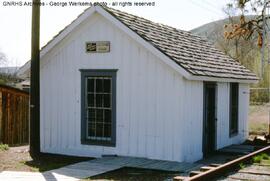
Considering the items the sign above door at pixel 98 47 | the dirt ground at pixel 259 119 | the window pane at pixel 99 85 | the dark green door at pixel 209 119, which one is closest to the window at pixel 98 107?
the window pane at pixel 99 85

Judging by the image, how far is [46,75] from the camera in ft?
47.6

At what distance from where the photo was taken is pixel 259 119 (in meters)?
27.2

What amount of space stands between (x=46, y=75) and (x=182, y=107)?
14.6ft

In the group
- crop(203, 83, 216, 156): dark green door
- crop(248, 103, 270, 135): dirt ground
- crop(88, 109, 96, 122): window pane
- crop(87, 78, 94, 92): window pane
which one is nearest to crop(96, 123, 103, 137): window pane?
crop(88, 109, 96, 122): window pane

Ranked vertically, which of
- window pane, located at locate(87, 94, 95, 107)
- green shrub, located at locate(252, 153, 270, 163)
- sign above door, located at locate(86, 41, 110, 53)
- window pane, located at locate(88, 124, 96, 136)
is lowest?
green shrub, located at locate(252, 153, 270, 163)

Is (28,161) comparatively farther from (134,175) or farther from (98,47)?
(98,47)

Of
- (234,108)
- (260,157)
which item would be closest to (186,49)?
(234,108)

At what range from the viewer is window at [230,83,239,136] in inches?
652

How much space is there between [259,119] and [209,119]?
13.5 metres

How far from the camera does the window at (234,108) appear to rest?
54.4ft

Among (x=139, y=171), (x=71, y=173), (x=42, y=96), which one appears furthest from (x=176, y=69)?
(x=42, y=96)

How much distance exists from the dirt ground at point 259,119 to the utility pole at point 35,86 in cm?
1041

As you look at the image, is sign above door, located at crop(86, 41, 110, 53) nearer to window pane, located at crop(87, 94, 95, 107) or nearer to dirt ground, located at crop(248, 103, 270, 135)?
window pane, located at crop(87, 94, 95, 107)

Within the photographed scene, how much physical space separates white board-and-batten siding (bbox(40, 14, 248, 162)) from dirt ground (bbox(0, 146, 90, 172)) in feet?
2.19
